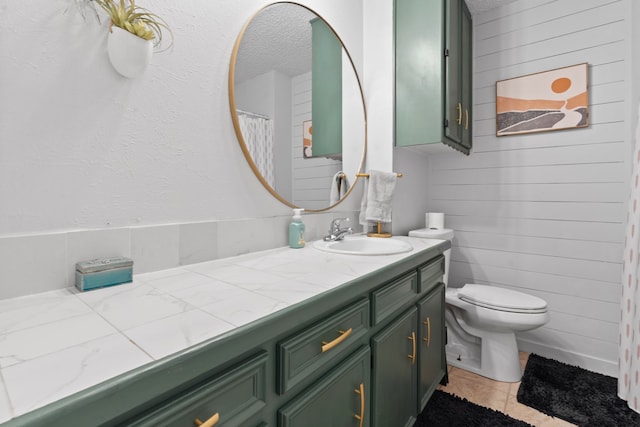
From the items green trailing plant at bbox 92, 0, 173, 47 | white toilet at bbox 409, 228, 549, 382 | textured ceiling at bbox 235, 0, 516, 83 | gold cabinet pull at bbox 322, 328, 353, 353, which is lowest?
white toilet at bbox 409, 228, 549, 382

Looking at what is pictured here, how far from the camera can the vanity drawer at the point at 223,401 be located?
489 millimetres

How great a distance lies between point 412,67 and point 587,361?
2201 millimetres

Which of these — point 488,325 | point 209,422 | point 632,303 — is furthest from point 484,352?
point 209,422

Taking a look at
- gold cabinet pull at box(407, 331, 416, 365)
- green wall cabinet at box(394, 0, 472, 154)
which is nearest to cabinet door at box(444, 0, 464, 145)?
green wall cabinet at box(394, 0, 472, 154)

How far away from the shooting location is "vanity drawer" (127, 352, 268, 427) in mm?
489

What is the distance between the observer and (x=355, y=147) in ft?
6.51

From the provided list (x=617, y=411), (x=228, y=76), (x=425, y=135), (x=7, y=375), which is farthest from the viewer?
(x=425, y=135)

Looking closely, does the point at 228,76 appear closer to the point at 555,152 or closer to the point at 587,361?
the point at 555,152

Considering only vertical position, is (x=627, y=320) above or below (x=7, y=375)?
below

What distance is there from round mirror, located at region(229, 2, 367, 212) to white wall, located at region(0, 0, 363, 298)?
0.06 m

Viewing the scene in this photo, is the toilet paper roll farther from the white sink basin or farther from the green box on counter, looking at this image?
the green box on counter

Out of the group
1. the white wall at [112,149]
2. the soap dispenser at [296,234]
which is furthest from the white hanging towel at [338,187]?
the white wall at [112,149]

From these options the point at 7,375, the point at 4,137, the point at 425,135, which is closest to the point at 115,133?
the point at 4,137

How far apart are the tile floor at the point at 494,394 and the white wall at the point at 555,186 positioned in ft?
1.99
